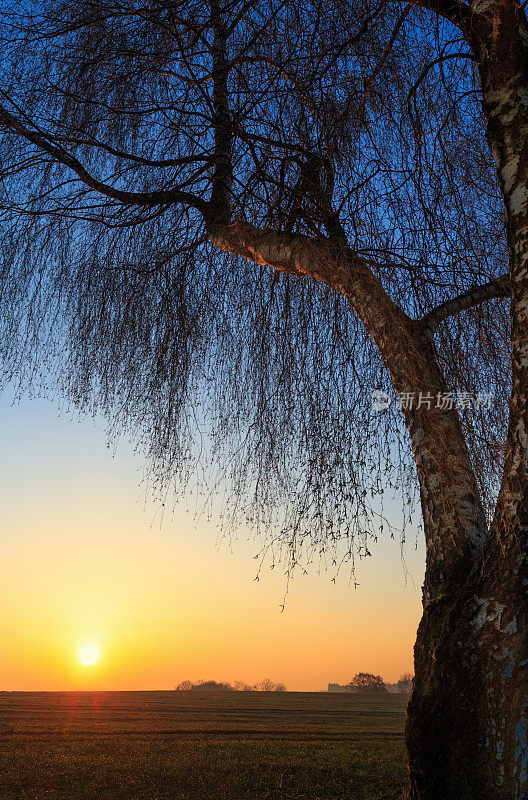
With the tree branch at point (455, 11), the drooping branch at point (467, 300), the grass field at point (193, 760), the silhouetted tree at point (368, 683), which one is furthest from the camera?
the silhouetted tree at point (368, 683)

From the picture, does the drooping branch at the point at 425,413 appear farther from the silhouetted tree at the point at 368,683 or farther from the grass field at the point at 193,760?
the silhouetted tree at the point at 368,683

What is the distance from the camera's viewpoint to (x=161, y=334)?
3.94m

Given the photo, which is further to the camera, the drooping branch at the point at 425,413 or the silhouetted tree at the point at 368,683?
the silhouetted tree at the point at 368,683

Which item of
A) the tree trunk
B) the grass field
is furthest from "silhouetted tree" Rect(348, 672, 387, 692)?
the tree trunk

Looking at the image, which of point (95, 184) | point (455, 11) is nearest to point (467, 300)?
point (455, 11)

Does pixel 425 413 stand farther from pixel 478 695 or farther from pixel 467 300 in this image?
pixel 478 695

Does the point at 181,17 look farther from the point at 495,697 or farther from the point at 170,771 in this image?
the point at 170,771

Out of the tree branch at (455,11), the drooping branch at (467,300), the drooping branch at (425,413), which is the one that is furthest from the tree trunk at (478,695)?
the tree branch at (455,11)

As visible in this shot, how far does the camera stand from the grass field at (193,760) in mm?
10367

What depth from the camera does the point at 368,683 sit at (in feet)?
227

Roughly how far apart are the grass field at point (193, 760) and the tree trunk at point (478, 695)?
20.0ft

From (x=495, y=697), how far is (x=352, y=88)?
3.09m

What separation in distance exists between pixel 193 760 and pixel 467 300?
46.1 ft

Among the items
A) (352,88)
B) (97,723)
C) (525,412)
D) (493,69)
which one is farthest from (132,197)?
(97,723)
